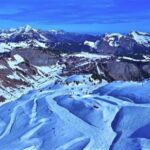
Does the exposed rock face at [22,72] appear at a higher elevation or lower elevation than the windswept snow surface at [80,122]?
lower

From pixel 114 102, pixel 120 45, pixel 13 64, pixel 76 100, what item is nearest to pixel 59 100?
pixel 76 100

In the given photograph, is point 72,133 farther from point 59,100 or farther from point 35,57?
point 35,57

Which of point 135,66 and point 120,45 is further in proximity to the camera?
point 120,45

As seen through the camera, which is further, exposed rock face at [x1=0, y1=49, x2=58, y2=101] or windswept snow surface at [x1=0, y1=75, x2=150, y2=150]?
exposed rock face at [x1=0, y1=49, x2=58, y2=101]

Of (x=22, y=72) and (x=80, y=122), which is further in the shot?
(x=22, y=72)

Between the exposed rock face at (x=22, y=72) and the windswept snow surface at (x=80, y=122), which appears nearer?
the windswept snow surface at (x=80, y=122)

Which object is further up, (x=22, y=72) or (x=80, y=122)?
(x=80, y=122)

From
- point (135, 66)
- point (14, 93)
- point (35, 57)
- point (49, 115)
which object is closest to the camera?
point (49, 115)

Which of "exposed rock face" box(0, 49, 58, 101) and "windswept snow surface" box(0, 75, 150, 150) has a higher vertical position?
"windswept snow surface" box(0, 75, 150, 150)
